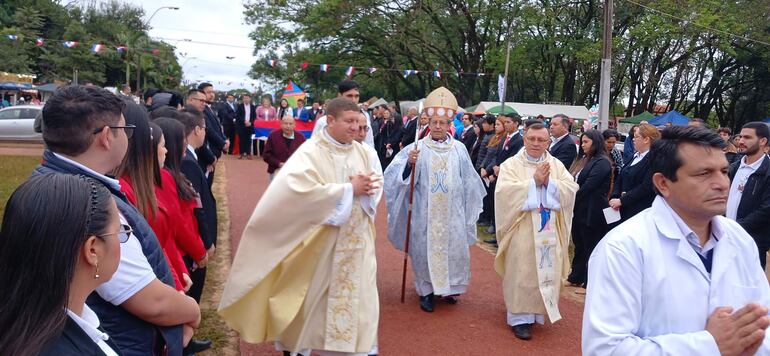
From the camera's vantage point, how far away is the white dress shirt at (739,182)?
227 inches

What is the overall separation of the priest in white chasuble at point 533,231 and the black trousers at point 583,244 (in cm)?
156

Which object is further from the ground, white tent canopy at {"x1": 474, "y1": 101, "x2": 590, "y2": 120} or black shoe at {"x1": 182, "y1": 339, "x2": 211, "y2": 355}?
white tent canopy at {"x1": 474, "y1": 101, "x2": 590, "y2": 120}

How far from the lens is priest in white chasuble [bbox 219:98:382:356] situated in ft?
13.7

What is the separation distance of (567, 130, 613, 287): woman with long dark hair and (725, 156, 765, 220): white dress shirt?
1321 millimetres

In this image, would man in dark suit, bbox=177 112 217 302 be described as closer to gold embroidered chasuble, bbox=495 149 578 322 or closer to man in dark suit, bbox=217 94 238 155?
gold embroidered chasuble, bbox=495 149 578 322

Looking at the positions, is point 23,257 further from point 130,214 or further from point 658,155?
point 658,155

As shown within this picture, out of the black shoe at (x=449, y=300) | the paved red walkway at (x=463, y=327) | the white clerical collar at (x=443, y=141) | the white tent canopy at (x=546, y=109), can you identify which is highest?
the white tent canopy at (x=546, y=109)

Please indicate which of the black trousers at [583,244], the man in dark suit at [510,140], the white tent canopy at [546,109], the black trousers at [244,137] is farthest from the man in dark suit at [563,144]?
the white tent canopy at [546,109]

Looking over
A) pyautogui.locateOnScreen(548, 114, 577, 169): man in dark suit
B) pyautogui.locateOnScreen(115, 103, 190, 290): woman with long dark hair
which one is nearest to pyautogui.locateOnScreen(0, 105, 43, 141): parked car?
pyautogui.locateOnScreen(548, 114, 577, 169): man in dark suit

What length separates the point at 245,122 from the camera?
17500 millimetres

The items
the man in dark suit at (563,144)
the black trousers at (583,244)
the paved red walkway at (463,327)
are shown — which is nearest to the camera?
the paved red walkway at (463,327)

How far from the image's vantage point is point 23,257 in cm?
151

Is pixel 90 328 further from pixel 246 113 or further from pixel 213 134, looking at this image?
pixel 246 113

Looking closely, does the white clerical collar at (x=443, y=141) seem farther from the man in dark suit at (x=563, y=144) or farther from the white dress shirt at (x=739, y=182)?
the white dress shirt at (x=739, y=182)
